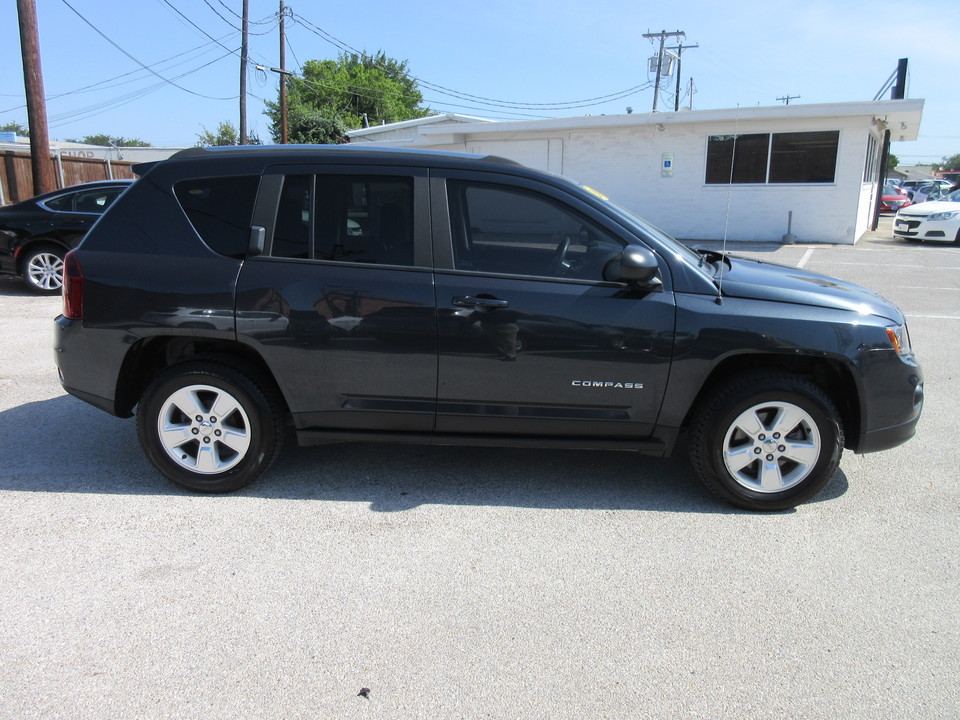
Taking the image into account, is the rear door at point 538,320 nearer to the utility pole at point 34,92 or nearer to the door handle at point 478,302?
the door handle at point 478,302

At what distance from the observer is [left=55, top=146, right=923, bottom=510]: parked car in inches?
146

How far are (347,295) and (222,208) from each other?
88 cm

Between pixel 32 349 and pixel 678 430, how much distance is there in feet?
21.2

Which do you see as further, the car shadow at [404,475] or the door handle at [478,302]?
the car shadow at [404,475]

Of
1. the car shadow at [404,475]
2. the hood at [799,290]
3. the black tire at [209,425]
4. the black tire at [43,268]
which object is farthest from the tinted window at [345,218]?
the black tire at [43,268]

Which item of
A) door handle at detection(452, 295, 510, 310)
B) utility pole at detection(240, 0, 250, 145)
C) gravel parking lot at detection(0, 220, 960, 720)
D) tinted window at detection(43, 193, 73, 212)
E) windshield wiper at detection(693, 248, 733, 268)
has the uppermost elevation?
utility pole at detection(240, 0, 250, 145)

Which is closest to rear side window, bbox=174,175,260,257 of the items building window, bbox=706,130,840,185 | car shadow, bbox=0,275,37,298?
car shadow, bbox=0,275,37,298

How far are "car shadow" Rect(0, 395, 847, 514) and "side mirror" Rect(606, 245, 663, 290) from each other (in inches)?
48.1

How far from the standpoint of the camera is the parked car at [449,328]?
3.70 meters

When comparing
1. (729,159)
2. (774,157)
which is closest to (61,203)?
(729,159)

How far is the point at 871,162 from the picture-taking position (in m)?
20.5

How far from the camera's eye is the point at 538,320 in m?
3.69

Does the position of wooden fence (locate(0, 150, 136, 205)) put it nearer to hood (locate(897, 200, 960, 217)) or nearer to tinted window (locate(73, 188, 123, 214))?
tinted window (locate(73, 188, 123, 214))

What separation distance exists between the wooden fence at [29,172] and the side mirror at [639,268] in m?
18.5
